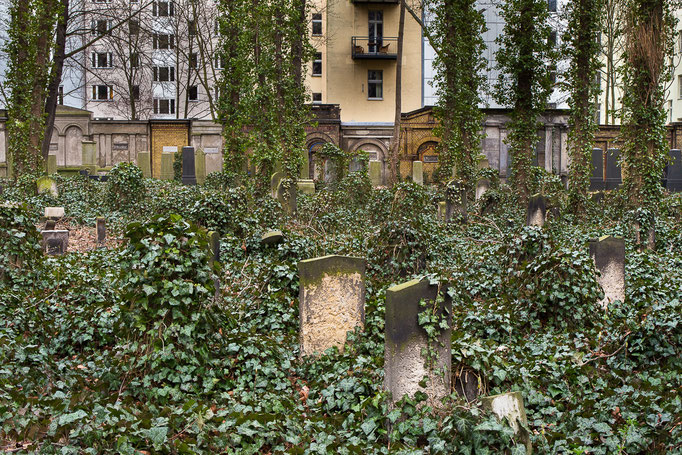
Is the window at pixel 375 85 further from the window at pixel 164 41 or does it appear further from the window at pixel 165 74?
the window at pixel 165 74

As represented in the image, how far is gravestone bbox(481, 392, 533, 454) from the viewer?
3.97 meters

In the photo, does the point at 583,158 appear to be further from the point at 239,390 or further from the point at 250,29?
the point at 239,390

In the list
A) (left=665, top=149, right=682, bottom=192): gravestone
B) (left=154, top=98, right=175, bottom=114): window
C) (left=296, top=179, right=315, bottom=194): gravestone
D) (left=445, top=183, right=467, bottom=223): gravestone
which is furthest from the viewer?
(left=154, top=98, right=175, bottom=114): window

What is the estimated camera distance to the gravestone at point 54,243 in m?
10.3

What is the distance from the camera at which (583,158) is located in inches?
635

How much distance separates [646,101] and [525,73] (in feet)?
14.8

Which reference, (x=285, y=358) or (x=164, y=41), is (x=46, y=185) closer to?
(x=285, y=358)

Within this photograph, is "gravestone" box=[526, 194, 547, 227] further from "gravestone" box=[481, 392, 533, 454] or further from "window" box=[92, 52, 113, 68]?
"window" box=[92, 52, 113, 68]

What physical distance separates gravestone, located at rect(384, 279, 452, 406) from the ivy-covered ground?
105 millimetres

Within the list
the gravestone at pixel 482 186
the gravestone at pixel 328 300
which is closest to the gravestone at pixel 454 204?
the gravestone at pixel 482 186

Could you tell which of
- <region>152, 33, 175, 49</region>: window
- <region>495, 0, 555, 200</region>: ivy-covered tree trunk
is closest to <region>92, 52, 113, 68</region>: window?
<region>152, 33, 175, 49</region>: window

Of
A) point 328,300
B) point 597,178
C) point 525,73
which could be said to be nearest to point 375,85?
point 597,178

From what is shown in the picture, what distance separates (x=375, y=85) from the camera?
1626 inches

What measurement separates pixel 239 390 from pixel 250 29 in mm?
13553
